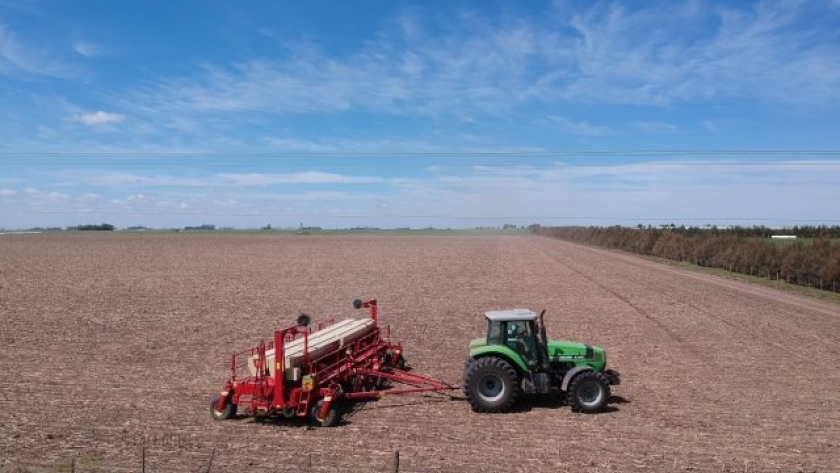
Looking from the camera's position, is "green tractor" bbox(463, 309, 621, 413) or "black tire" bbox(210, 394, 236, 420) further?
"green tractor" bbox(463, 309, 621, 413)

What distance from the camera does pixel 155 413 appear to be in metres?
12.8

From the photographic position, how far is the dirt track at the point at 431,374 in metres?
10.4

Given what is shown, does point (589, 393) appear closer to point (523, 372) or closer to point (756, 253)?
point (523, 372)

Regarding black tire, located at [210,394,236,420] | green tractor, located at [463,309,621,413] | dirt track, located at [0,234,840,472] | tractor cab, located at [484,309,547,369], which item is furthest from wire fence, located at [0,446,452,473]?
tractor cab, located at [484,309,547,369]

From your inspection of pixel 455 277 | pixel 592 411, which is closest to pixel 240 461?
pixel 592 411

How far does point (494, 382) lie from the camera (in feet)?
42.7

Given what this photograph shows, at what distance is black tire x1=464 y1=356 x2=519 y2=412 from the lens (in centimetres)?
1284

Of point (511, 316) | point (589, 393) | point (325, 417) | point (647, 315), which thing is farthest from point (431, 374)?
point (647, 315)

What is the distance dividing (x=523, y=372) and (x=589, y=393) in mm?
1247

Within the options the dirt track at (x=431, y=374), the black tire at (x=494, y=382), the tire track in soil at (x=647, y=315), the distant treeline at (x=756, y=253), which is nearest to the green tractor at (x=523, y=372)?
the black tire at (x=494, y=382)

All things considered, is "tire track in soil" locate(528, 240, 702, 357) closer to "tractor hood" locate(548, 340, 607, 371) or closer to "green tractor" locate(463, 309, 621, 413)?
"tractor hood" locate(548, 340, 607, 371)

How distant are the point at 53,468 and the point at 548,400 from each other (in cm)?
868

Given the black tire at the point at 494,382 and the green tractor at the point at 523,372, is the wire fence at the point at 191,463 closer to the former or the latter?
the black tire at the point at 494,382

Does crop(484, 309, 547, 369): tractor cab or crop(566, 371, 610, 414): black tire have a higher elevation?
crop(484, 309, 547, 369): tractor cab
